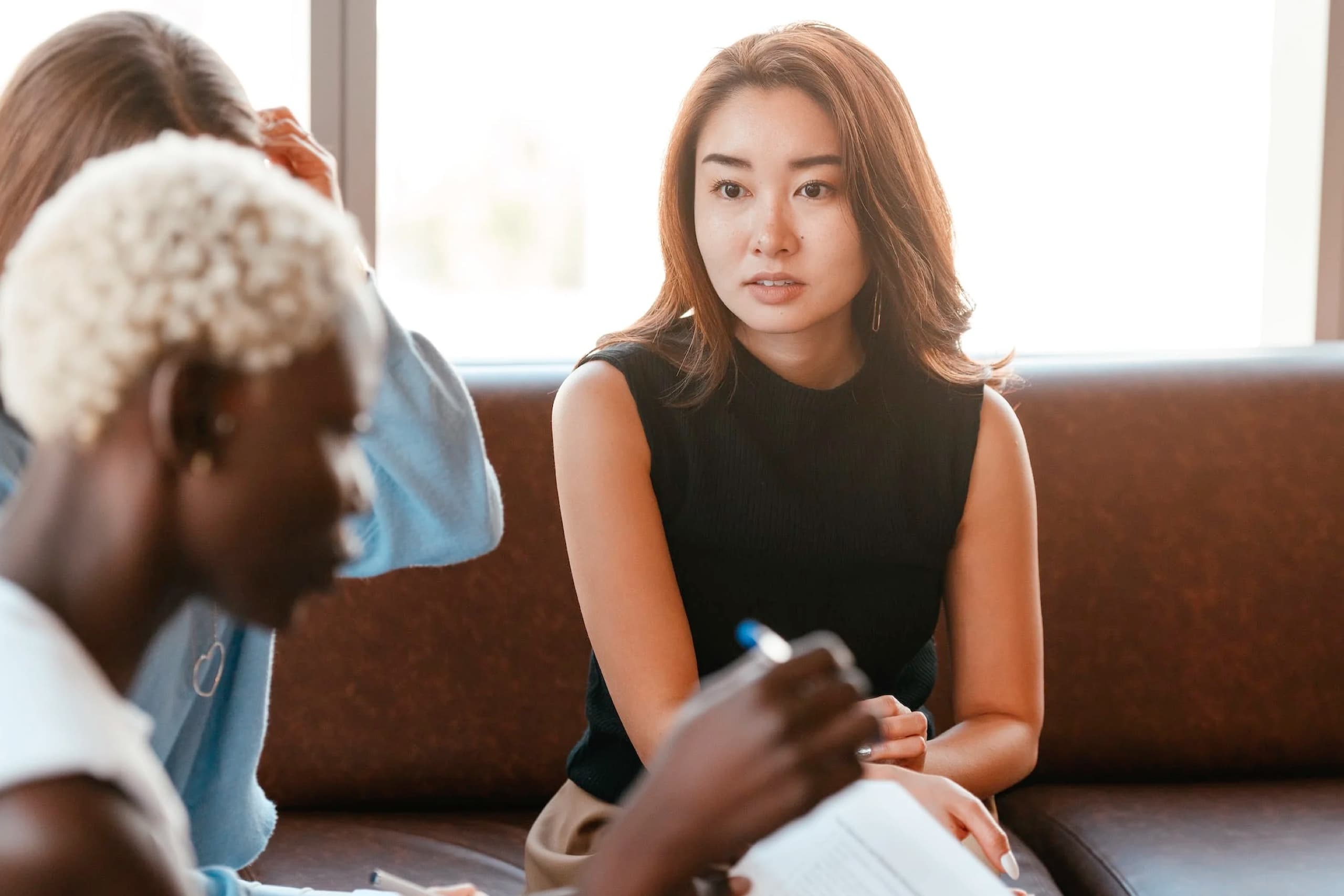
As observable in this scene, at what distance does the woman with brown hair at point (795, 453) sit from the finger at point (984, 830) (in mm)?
132

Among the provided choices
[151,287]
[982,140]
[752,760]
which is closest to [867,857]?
[752,760]

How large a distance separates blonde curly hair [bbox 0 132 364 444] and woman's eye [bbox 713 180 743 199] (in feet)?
3.33

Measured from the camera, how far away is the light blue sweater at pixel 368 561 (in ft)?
3.61

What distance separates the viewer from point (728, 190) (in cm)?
157

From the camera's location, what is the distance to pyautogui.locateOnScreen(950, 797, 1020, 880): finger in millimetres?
1277

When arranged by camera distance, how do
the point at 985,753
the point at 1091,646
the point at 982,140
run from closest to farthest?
the point at 985,753 → the point at 1091,646 → the point at 982,140

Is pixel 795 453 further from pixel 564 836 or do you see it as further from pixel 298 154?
pixel 298 154

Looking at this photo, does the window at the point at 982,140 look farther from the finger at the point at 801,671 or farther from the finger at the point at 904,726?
the finger at the point at 801,671

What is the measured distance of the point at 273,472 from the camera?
0.59 m

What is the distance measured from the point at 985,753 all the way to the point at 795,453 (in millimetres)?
426

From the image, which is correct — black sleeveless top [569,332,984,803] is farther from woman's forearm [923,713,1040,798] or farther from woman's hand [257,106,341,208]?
woman's hand [257,106,341,208]

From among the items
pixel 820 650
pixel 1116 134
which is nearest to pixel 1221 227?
pixel 1116 134

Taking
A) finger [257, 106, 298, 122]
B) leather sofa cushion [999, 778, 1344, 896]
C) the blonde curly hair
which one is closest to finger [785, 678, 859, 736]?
the blonde curly hair

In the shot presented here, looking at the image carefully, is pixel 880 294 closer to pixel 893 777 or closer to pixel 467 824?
pixel 893 777
